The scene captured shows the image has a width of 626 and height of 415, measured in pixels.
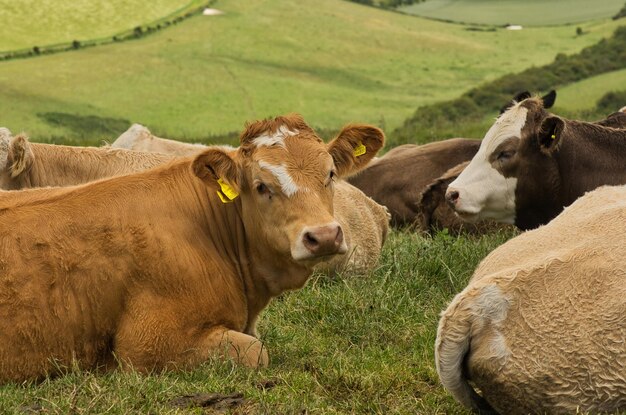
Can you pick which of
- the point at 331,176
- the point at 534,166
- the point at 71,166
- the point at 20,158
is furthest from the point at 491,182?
the point at 20,158

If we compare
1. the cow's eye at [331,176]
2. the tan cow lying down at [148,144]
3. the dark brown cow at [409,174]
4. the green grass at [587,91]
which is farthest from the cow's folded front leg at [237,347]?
the green grass at [587,91]

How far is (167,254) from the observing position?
7.18 m

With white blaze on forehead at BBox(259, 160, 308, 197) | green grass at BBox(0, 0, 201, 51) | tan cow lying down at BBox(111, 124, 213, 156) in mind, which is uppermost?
white blaze on forehead at BBox(259, 160, 308, 197)

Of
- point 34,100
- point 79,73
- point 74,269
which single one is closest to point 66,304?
point 74,269

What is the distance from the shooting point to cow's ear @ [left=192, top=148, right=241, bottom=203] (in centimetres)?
740

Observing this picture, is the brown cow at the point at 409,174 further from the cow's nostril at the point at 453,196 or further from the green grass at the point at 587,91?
the green grass at the point at 587,91

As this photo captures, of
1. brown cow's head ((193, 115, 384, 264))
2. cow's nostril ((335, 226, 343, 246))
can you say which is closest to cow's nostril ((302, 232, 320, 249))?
brown cow's head ((193, 115, 384, 264))

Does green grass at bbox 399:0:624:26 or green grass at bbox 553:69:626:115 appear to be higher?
green grass at bbox 553:69:626:115

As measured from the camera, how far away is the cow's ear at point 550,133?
10.1 m

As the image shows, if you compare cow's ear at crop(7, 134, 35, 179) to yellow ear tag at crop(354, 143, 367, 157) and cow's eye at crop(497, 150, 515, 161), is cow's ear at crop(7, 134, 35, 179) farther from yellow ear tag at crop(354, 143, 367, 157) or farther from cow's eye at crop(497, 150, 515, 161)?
yellow ear tag at crop(354, 143, 367, 157)

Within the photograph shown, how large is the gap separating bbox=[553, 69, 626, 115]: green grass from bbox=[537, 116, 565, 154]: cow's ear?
1964cm

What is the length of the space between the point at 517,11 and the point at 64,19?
33.6m

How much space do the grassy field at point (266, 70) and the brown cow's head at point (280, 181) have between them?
811 inches

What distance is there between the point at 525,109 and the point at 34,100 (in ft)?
88.8
